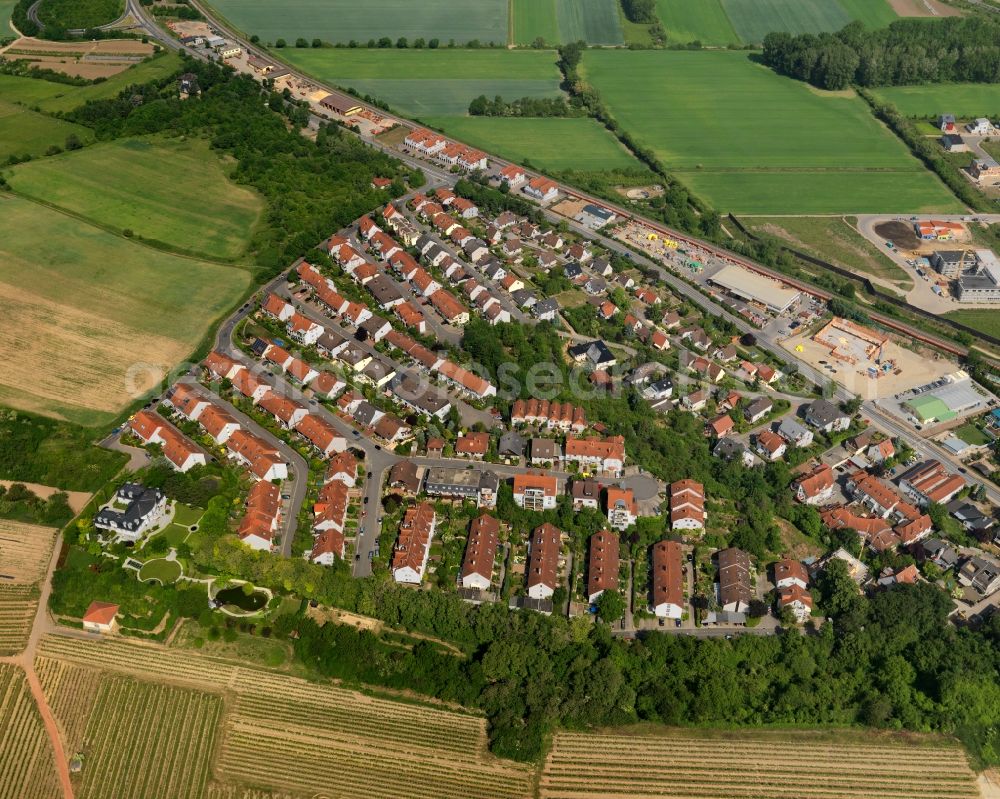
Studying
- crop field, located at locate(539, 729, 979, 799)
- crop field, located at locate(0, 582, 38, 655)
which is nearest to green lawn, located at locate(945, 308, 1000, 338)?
crop field, located at locate(539, 729, 979, 799)

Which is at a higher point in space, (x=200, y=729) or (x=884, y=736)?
(x=884, y=736)

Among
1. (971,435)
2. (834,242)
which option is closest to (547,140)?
(834,242)

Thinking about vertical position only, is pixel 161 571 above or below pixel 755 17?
below

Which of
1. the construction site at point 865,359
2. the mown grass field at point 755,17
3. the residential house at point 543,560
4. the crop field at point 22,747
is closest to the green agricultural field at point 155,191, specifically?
the residential house at point 543,560

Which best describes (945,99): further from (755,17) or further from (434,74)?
(434,74)

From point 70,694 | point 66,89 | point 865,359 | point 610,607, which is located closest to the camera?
point 70,694

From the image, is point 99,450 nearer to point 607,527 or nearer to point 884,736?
point 607,527

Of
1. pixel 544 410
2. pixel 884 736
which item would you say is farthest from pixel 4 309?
pixel 884 736

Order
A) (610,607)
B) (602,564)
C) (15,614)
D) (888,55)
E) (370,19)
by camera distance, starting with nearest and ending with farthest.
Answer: (15,614), (610,607), (602,564), (888,55), (370,19)
